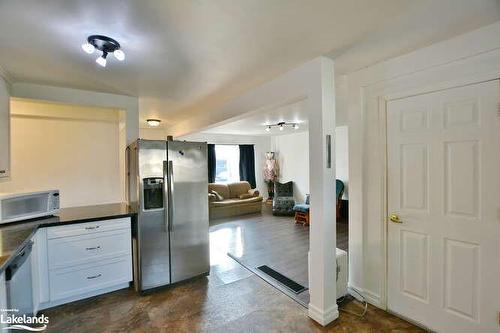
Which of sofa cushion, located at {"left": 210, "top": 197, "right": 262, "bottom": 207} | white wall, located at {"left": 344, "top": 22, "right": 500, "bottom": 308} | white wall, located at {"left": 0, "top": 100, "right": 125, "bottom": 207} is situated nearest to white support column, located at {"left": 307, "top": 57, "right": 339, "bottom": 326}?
white wall, located at {"left": 344, "top": 22, "right": 500, "bottom": 308}

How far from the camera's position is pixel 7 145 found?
94.7 inches

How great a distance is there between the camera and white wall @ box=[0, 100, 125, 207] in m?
3.11

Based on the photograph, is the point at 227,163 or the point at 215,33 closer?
the point at 215,33

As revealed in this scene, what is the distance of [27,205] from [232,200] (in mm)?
4670

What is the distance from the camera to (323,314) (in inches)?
82.0

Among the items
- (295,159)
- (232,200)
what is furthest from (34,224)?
(295,159)

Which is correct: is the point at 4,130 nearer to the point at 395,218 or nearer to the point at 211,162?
the point at 395,218

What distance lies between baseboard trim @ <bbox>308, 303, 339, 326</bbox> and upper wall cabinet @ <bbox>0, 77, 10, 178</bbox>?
10.4 feet

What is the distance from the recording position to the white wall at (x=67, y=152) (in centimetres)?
311

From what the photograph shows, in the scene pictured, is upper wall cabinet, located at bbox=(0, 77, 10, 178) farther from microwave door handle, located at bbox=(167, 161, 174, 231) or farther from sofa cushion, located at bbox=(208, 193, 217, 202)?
sofa cushion, located at bbox=(208, 193, 217, 202)

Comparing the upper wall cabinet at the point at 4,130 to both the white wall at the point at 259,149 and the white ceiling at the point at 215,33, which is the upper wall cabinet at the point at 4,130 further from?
the white wall at the point at 259,149

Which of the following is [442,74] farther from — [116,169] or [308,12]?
[116,169]

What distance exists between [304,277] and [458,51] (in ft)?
8.91

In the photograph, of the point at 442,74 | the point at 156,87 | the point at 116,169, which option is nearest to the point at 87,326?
the point at 116,169
